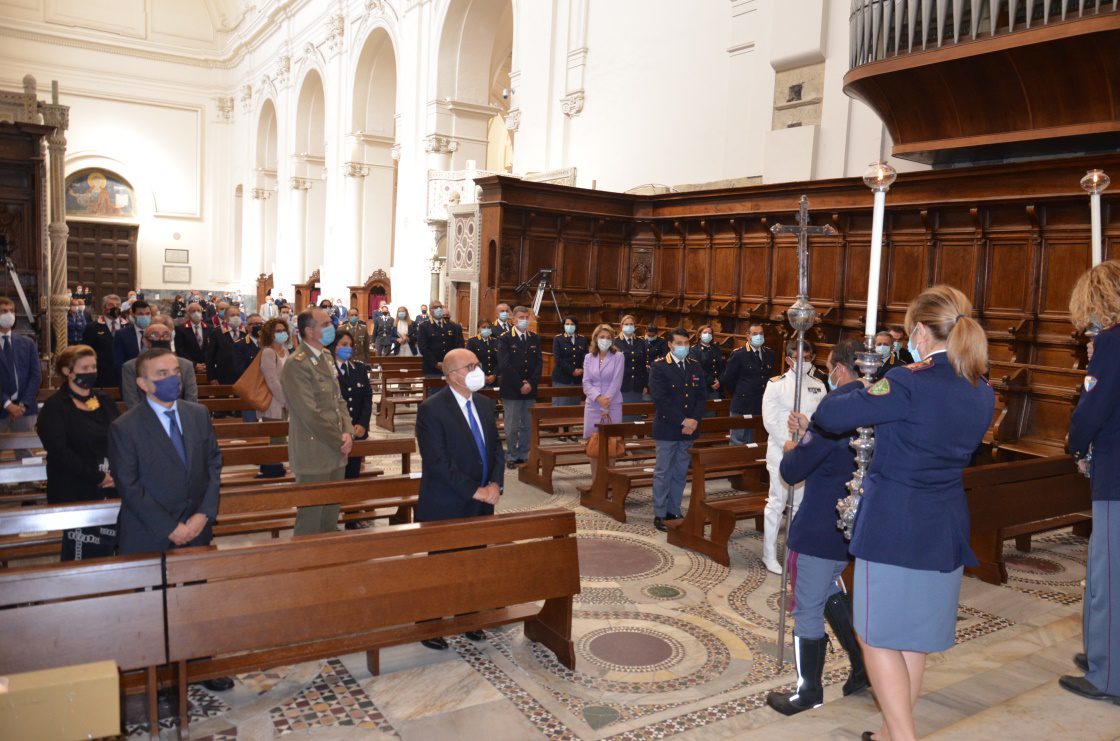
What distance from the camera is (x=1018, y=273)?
9.16 metres

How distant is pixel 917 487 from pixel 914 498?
0.12 feet

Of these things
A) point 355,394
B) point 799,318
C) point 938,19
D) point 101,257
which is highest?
point 938,19

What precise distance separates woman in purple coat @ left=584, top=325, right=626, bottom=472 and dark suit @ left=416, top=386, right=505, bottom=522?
12.1 ft

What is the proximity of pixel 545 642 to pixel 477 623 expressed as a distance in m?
0.44

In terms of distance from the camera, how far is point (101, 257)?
32.3 meters

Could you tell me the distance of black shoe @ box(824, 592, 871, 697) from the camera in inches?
140

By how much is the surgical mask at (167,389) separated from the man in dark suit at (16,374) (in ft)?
14.3

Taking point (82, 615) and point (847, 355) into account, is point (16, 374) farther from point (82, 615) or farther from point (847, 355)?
point (847, 355)

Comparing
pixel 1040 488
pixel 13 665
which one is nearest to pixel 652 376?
pixel 1040 488

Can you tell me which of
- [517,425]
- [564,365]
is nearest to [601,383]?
[517,425]

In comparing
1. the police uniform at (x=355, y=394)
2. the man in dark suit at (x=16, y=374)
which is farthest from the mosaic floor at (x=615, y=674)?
the man in dark suit at (x=16, y=374)

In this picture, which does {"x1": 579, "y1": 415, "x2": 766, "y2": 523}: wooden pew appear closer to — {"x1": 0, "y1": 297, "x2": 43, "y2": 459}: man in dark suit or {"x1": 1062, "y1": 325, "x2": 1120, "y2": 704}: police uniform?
→ {"x1": 1062, "y1": 325, "x2": 1120, "y2": 704}: police uniform

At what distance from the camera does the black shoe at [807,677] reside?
11.5 ft

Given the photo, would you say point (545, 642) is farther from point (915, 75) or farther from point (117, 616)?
point (915, 75)
